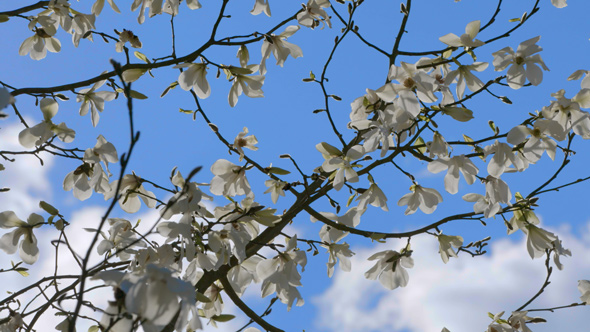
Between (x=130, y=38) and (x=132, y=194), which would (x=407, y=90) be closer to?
(x=132, y=194)

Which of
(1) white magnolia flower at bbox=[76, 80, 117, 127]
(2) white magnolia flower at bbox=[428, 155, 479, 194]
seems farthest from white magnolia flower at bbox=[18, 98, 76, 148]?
(2) white magnolia flower at bbox=[428, 155, 479, 194]

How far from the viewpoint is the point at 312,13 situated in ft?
6.85

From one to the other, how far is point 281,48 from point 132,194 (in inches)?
27.7

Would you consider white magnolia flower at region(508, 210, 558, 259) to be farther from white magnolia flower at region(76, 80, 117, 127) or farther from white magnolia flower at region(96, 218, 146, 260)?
white magnolia flower at region(76, 80, 117, 127)

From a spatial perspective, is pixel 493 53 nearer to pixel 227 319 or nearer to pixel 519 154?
pixel 519 154

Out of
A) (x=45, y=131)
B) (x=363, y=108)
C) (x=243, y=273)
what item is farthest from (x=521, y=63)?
(x=45, y=131)

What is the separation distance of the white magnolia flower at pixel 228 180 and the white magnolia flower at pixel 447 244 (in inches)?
27.0

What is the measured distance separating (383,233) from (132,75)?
0.97m

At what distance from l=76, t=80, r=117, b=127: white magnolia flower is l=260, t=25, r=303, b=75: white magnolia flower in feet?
1.74

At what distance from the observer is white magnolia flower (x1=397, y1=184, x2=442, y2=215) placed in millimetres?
1957

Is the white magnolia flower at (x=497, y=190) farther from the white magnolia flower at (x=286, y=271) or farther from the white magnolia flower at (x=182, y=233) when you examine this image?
the white magnolia flower at (x=182, y=233)

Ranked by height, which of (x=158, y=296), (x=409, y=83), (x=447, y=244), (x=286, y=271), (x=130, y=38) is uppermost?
(x=130, y=38)

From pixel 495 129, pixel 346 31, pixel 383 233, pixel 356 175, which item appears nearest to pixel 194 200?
pixel 356 175

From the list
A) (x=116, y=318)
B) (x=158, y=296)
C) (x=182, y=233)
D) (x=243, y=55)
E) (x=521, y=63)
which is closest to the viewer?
(x=158, y=296)
